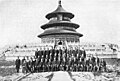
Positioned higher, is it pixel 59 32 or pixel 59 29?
pixel 59 29

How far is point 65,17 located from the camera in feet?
141

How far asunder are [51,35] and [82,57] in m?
16.6

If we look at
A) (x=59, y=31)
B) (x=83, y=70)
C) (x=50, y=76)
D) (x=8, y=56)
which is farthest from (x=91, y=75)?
(x=59, y=31)

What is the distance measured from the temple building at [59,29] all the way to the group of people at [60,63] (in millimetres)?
13685

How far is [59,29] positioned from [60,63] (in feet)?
58.1

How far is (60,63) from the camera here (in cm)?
2245

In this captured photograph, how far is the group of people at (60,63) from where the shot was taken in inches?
882

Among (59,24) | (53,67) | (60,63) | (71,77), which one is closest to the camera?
(71,77)

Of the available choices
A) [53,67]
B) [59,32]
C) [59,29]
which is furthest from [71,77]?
[59,29]

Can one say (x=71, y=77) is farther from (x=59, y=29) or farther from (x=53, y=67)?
(x=59, y=29)

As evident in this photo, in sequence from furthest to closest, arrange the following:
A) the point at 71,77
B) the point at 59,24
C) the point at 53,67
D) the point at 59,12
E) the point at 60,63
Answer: the point at 59,12
the point at 59,24
the point at 60,63
the point at 53,67
the point at 71,77

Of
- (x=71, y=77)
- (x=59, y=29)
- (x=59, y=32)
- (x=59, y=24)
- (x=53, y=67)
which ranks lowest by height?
(x=71, y=77)

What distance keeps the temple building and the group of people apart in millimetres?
13685

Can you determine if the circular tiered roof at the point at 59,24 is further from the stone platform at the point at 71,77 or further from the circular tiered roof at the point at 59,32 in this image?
the stone platform at the point at 71,77
